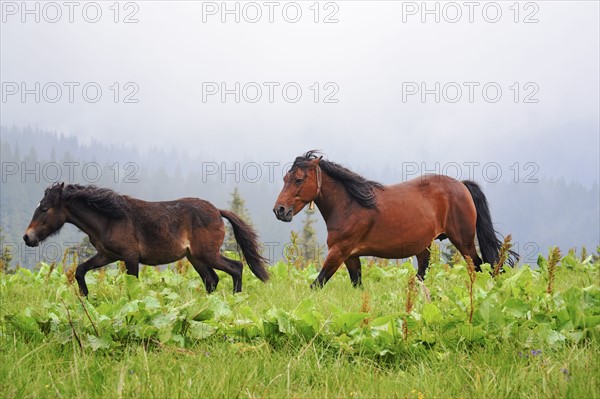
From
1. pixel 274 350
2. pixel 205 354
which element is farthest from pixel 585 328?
pixel 205 354

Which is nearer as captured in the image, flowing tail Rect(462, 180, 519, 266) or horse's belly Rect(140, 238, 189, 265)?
horse's belly Rect(140, 238, 189, 265)

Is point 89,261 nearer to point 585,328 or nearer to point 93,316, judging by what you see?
point 93,316

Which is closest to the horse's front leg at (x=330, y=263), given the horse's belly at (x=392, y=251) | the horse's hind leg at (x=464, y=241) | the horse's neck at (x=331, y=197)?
the horse's belly at (x=392, y=251)

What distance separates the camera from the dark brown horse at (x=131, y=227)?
25.4 ft

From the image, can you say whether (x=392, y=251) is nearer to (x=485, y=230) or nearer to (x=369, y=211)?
(x=369, y=211)

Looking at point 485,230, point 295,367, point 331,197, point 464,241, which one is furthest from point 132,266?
point 485,230

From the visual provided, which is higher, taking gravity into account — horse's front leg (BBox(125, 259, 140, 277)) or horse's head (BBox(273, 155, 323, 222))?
horse's head (BBox(273, 155, 323, 222))

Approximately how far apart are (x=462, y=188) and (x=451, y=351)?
581cm

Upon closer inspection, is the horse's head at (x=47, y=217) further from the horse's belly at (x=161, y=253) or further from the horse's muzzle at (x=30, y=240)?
the horse's belly at (x=161, y=253)

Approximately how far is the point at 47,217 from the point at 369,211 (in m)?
4.29

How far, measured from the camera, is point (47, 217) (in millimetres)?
7902

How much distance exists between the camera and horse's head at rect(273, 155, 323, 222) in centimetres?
792

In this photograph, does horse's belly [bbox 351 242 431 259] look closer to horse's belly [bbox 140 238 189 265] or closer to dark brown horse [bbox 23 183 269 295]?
dark brown horse [bbox 23 183 269 295]

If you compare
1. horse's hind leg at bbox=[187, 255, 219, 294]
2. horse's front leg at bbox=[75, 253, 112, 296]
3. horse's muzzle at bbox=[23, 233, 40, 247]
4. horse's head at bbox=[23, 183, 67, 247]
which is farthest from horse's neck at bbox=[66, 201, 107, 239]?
horse's hind leg at bbox=[187, 255, 219, 294]
